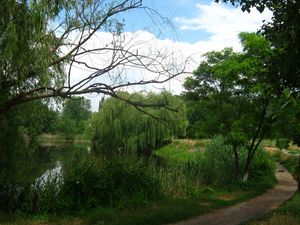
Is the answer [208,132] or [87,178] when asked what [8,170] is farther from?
[208,132]

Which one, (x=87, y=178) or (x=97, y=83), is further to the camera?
(x=87, y=178)

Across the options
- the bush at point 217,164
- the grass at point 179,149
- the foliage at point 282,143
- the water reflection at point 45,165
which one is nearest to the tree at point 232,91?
the bush at point 217,164

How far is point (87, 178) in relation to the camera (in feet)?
41.4

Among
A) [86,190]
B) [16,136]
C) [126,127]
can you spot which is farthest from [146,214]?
[126,127]

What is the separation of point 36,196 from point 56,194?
0.56 metres

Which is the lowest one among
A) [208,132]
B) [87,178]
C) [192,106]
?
[87,178]

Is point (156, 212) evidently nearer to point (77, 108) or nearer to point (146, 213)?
point (146, 213)

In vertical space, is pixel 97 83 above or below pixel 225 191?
above

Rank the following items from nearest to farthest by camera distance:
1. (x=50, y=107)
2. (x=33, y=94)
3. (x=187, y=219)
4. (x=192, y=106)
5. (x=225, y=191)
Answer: (x=33, y=94) < (x=187, y=219) < (x=50, y=107) < (x=225, y=191) < (x=192, y=106)

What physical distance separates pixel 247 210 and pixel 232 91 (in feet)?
22.4

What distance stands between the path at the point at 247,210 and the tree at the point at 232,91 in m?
2.22

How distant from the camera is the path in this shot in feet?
37.3

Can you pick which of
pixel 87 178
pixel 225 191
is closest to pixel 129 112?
pixel 225 191

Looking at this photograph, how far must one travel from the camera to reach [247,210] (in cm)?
1317
